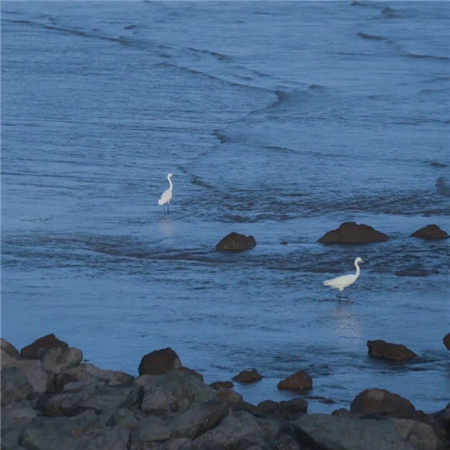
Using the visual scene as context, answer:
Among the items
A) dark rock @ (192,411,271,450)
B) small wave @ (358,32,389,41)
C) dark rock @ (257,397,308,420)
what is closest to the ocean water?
→ dark rock @ (257,397,308,420)

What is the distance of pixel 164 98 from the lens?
2662cm

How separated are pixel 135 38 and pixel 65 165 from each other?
2085 cm

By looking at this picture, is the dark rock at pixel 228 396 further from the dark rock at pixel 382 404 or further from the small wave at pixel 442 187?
the small wave at pixel 442 187

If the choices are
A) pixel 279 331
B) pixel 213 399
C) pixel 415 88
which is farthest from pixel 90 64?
pixel 213 399

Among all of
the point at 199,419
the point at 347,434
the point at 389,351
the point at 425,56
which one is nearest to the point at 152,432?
the point at 199,419

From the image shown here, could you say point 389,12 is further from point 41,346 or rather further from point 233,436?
point 233,436

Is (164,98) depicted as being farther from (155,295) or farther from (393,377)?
(393,377)

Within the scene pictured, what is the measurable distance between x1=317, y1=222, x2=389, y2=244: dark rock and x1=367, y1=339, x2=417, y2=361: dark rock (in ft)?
13.3

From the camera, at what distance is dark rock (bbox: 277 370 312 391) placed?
32.7 ft

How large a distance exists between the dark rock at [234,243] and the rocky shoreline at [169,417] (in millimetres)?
4980

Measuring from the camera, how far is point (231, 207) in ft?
55.5

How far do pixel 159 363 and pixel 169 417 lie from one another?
1.44 m

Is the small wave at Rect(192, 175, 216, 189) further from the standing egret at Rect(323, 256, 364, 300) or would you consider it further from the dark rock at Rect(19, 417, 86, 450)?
the dark rock at Rect(19, 417, 86, 450)

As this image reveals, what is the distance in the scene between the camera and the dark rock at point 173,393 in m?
8.53
